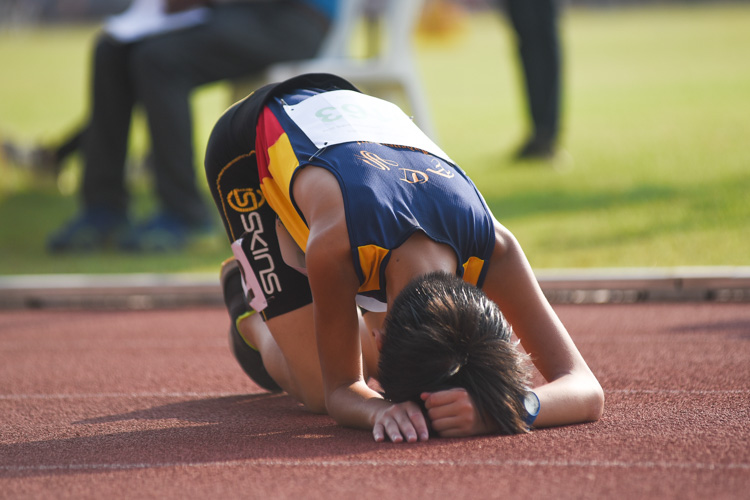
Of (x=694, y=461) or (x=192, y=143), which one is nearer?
(x=694, y=461)

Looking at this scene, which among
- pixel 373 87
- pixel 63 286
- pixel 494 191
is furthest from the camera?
pixel 494 191

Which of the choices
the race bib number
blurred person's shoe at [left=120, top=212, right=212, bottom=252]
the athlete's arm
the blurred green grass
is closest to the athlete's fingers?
the athlete's arm

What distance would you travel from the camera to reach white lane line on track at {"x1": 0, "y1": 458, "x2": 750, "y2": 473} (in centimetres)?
245

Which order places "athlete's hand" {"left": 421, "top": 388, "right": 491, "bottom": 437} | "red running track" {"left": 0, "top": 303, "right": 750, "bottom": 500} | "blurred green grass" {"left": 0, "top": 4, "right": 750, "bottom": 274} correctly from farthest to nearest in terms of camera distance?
"blurred green grass" {"left": 0, "top": 4, "right": 750, "bottom": 274}
"athlete's hand" {"left": 421, "top": 388, "right": 491, "bottom": 437}
"red running track" {"left": 0, "top": 303, "right": 750, "bottom": 500}

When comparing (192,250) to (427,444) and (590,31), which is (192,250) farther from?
(590,31)

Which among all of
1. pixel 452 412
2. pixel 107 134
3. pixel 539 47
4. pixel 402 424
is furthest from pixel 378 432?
pixel 539 47

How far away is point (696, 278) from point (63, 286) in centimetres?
356

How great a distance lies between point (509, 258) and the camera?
2.81 meters

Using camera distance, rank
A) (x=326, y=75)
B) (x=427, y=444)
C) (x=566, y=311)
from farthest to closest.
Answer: (x=566, y=311) → (x=326, y=75) → (x=427, y=444)

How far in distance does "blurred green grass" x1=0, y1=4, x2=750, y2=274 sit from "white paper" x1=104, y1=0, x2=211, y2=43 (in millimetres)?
1481

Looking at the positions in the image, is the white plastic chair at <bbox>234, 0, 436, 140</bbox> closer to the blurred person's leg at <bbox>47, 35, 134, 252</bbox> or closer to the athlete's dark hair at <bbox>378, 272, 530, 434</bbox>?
the blurred person's leg at <bbox>47, 35, 134, 252</bbox>

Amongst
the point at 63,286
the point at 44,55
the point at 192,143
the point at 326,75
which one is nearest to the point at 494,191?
the point at 192,143

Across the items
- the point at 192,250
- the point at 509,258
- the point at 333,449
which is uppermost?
the point at 509,258

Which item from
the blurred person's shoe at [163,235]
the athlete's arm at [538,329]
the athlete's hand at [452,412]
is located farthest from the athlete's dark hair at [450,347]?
the blurred person's shoe at [163,235]
